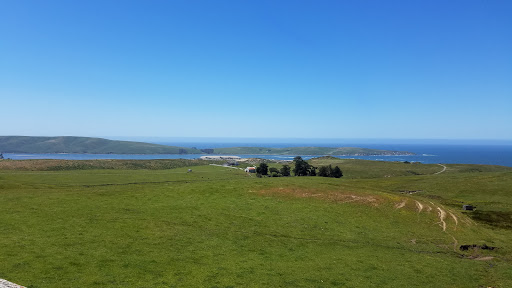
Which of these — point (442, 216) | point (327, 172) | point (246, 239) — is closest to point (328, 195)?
point (442, 216)

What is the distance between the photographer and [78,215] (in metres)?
35.5

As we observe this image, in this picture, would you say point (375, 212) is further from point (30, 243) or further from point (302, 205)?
point (30, 243)

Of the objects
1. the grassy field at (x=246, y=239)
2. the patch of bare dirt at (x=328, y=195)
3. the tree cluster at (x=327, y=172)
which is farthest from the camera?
the tree cluster at (x=327, y=172)

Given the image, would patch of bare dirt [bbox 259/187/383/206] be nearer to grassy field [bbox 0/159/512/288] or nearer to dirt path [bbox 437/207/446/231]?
grassy field [bbox 0/159/512/288]

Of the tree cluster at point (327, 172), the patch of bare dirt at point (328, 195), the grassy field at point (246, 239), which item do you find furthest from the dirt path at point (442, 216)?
the tree cluster at point (327, 172)

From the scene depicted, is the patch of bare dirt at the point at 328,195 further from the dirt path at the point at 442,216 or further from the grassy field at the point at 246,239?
the dirt path at the point at 442,216

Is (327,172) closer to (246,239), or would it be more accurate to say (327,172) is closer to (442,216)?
(442,216)

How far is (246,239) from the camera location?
32.7 m

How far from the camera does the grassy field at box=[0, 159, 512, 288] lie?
892 inches

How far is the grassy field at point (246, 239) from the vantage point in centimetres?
2267

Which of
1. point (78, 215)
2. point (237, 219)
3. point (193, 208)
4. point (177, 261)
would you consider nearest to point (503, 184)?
point (237, 219)

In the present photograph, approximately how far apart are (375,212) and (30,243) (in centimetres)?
4529

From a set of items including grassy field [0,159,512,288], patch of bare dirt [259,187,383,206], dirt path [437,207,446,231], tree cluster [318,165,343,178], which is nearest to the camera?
grassy field [0,159,512,288]

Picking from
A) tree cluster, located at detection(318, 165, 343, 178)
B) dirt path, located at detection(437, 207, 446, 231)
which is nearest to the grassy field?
dirt path, located at detection(437, 207, 446, 231)
